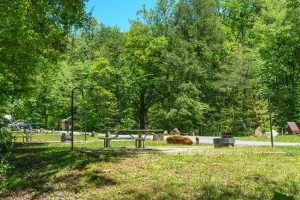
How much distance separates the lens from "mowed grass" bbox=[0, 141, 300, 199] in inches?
413

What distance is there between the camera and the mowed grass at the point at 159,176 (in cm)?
1050

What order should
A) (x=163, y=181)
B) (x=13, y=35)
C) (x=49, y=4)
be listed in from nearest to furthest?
1. (x=163, y=181)
2. (x=13, y=35)
3. (x=49, y=4)

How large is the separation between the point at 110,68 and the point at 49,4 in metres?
24.9

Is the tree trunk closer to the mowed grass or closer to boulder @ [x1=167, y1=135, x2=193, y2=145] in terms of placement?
boulder @ [x1=167, y1=135, x2=193, y2=145]

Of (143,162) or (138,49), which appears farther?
(138,49)

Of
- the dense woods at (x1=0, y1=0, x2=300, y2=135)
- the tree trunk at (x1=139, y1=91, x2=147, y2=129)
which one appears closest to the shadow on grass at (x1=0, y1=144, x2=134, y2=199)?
the dense woods at (x1=0, y1=0, x2=300, y2=135)

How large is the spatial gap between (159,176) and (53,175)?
3.66m

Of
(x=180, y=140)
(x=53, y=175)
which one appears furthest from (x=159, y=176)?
(x=180, y=140)

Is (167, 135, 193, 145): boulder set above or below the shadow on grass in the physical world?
above

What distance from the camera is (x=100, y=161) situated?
44.4 ft

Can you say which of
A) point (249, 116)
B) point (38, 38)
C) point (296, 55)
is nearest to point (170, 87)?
point (249, 116)

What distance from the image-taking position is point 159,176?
1163cm

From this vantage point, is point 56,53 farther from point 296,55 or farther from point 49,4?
point 296,55

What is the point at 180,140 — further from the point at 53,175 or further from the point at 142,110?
the point at 142,110
